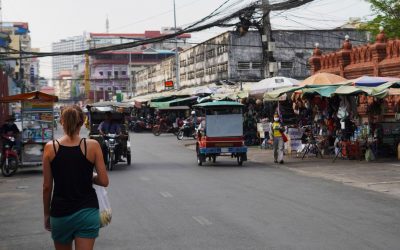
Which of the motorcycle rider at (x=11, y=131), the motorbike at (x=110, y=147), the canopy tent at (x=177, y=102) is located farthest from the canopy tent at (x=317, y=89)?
the canopy tent at (x=177, y=102)

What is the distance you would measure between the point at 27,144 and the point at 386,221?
12.7 m

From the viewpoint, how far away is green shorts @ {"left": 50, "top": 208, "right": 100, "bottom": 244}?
472 cm

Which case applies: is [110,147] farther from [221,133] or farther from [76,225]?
[76,225]

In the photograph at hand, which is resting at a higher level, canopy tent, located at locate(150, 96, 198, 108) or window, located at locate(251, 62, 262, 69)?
window, located at locate(251, 62, 262, 69)

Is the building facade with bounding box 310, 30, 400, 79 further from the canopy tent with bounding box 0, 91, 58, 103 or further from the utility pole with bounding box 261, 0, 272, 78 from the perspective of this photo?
the canopy tent with bounding box 0, 91, 58, 103

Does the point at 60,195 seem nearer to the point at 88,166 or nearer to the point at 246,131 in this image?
the point at 88,166

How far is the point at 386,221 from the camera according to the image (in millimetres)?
→ 9570

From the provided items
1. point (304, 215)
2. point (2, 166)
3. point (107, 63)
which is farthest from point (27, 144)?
point (107, 63)

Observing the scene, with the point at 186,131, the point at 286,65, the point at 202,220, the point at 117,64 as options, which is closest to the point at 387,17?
the point at 286,65

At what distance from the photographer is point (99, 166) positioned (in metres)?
4.86

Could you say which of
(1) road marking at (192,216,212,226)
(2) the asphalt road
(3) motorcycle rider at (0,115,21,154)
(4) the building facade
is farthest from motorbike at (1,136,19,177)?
(4) the building facade

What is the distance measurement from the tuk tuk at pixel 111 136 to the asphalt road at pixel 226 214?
2.21 metres

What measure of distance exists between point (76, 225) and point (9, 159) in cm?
1450

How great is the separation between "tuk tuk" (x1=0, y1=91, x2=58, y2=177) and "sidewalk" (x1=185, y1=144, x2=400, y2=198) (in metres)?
7.85
